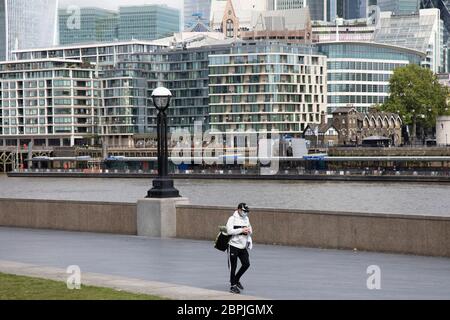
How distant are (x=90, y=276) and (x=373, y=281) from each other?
18.4 ft

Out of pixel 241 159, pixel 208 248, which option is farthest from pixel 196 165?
pixel 208 248

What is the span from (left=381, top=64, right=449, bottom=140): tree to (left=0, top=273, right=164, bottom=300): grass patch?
172627 millimetres

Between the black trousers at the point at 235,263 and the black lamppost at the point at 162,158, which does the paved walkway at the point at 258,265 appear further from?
the black lamppost at the point at 162,158

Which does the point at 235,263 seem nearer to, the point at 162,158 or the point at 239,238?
the point at 239,238

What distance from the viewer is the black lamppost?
95.2 feet

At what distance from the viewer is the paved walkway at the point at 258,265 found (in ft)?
60.4

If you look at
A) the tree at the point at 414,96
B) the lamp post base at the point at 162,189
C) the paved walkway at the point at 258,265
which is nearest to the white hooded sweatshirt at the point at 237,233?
the paved walkway at the point at 258,265

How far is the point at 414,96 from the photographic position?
18600 centimetres

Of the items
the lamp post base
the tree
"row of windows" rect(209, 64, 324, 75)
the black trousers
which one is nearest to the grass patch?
the black trousers

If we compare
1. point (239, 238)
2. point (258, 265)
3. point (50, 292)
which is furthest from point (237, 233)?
point (258, 265)

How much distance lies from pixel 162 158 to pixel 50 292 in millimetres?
13011

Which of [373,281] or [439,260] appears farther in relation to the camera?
[439,260]
